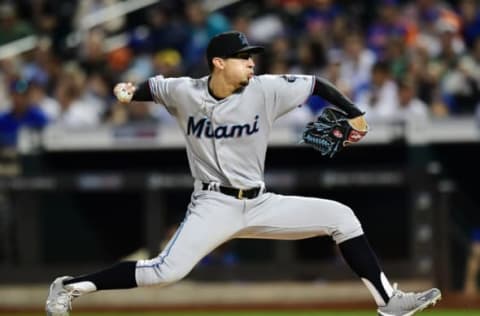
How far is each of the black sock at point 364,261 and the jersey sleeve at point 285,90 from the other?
0.85 meters

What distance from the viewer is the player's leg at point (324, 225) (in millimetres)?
6773

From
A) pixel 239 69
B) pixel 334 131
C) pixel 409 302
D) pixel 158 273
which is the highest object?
pixel 239 69

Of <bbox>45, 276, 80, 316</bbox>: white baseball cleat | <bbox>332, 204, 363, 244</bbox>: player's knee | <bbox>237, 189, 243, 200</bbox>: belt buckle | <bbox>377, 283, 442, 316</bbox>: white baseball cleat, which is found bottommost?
<bbox>377, 283, 442, 316</bbox>: white baseball cleat

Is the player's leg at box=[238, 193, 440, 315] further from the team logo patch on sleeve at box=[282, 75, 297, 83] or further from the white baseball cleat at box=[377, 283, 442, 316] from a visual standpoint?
the team logo patch on sleeve at box=[282, 75, 297, 83]

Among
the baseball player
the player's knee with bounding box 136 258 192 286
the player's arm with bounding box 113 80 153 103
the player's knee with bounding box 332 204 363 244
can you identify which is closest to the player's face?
the baseball player

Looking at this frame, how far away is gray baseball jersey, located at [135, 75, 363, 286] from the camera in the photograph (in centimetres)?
673

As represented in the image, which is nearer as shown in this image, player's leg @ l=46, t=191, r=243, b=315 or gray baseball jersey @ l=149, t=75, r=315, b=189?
player's leg @ l=46, t=191, r=243, b=315

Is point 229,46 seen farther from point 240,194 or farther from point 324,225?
point 324,225

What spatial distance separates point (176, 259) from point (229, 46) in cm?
121

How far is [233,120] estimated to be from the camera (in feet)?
22.2

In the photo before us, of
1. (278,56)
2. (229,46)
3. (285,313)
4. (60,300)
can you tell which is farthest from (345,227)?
(278,56)

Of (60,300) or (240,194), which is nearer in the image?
(60,300)

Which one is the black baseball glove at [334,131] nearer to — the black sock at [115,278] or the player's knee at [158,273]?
the player's knee at [158,273]

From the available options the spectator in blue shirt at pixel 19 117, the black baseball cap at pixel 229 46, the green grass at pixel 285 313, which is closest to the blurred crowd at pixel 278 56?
the spectator in blue shirt at pixel 19 117
